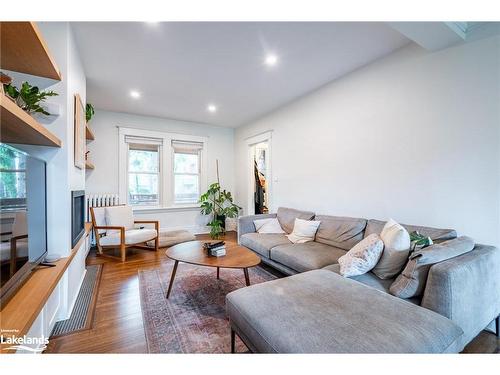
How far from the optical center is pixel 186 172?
5.28m

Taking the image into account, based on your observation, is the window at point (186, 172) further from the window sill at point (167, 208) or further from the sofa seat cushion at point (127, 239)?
the sofa seat cushion at point (127, 239)

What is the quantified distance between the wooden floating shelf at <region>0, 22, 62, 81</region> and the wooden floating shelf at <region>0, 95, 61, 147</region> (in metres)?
0.43

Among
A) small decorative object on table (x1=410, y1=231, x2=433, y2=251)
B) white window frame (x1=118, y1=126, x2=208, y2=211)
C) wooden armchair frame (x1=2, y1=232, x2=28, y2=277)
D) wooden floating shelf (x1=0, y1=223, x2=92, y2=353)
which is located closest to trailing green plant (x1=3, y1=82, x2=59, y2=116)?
wooden armchair frame (x1=2, y1=232, x2=28, y2=277)

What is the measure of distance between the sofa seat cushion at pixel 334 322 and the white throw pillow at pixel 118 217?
312cm

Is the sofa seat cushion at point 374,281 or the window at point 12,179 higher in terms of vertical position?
the window at point 12,179

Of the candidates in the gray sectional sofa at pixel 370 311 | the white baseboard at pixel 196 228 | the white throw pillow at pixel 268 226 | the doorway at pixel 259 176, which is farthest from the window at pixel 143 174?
the gray sectional sofa at pixel 370 311

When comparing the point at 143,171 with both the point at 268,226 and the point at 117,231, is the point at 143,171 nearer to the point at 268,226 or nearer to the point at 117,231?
the point at 117,231

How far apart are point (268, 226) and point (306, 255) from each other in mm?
1173

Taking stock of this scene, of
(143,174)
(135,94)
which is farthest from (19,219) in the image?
(143,174)

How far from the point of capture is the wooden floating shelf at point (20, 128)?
101cm
